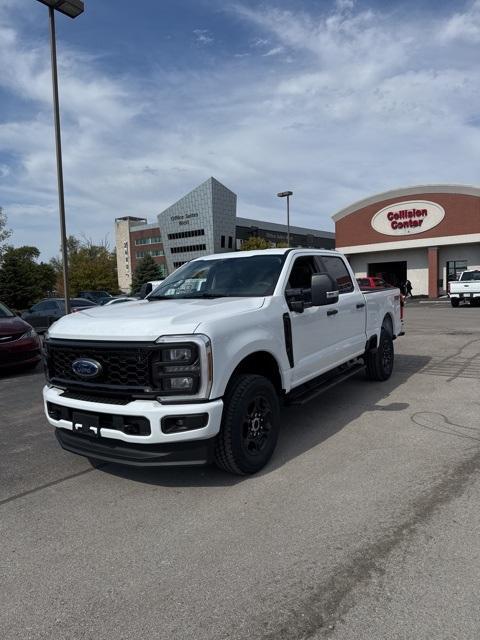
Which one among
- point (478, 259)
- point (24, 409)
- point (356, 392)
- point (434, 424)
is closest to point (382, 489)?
point (434, 424)

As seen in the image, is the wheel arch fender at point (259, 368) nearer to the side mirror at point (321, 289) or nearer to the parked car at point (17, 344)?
the side mirror at point (321, 289)

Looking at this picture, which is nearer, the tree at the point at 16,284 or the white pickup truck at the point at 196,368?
the white pickup truck at the point at 196,368

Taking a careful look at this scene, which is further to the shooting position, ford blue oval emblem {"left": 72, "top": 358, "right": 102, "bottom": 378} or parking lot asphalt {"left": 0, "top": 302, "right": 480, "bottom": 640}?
ford blue oval emblem {"left": 72, "top": 358, "right": 102, "bottom": 378}

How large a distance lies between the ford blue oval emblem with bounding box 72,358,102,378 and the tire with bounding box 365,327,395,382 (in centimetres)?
443

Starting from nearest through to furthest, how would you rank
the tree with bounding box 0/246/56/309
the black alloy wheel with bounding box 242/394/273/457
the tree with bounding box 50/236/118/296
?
the black alloy wheel with bounding box 242/394/273/457 → the tree with bounding box 0/246/56/309 → the tree with bounding box 50/236/118/296

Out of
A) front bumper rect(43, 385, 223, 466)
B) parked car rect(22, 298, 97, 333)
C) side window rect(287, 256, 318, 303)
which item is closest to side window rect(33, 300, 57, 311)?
parked car rect(22, 298, 97, 333)

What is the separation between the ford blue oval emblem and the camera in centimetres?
374

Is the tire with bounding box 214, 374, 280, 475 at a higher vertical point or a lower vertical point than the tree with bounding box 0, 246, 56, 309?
lower

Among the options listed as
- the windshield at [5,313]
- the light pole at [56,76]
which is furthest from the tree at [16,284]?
the windshield at [5,313]

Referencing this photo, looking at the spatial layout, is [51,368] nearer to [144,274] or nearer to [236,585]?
[236,585]

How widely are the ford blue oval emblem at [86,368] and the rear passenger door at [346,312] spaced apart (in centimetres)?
278

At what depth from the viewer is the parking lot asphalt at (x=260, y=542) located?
236 cm

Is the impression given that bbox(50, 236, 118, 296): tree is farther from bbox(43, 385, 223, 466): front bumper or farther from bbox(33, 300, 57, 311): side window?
bbox(43, 385, 223, 466): front bumper

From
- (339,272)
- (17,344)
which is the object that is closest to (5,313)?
(17,344)
